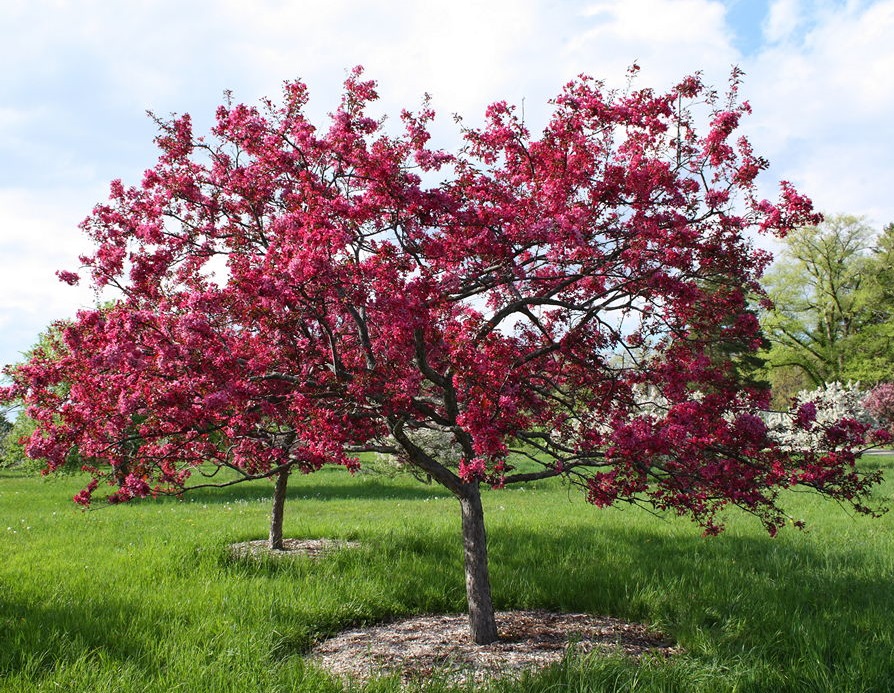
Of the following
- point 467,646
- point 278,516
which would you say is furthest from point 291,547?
point 467,646

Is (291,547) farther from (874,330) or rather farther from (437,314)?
(874,330)

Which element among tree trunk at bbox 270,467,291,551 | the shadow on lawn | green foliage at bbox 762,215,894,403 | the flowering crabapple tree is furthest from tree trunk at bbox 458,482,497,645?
green foliage at bbox 762,215,894,403

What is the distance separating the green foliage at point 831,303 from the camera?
109ft

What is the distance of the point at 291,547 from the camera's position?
394 inches

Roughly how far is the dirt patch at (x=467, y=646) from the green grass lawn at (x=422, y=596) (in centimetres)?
26

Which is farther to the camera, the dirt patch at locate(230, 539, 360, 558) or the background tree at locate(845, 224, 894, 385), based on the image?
the background tree at locate(845, 224, 894, 385)

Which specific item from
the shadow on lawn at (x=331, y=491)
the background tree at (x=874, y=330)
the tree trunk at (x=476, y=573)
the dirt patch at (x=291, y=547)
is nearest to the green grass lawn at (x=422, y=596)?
the dirt patch at (x=291, y=547)

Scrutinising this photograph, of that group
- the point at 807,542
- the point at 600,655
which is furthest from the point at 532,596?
the point at 807,542

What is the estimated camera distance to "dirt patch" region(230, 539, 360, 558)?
895cm

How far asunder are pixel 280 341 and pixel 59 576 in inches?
187

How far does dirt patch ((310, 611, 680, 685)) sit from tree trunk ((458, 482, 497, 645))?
145 mm

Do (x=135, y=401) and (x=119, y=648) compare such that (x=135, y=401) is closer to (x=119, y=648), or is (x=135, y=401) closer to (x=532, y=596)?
(x=119, y=648)

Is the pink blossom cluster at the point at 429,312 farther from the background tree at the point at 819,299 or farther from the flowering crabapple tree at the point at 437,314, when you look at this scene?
the background tree at the point at 819,299

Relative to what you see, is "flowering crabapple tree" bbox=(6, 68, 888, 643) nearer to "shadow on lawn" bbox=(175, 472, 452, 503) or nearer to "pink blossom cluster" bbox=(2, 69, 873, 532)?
"pink blossom cluster" bbox=(2, 69, 873, 532)
